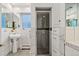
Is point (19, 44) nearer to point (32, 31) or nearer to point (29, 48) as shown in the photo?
point (29, 48)

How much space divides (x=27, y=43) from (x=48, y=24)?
Result: 75 cm

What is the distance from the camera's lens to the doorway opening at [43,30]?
3.18 m

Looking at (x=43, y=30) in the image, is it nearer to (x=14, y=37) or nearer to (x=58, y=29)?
(x=58, y=29)

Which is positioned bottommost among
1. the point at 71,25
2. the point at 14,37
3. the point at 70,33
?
the point at 14,37

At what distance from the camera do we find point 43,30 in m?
3.34

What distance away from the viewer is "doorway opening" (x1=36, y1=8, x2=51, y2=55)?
3184 millimetres

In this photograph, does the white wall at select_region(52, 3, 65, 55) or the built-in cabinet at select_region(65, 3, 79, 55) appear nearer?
the built-in cabinet at select_region(65, 3, 79, 55)

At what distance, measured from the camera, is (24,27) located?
303 centimetres

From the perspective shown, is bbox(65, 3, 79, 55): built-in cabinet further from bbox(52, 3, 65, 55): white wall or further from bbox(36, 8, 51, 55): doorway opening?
bbox(36, 8, 51, 55): doorway opening

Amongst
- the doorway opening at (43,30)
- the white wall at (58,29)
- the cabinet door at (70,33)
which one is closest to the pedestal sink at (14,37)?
the doorway opening at (43,30)

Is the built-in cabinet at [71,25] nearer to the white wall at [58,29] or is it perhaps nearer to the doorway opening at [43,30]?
A: the white wall at [58,29]

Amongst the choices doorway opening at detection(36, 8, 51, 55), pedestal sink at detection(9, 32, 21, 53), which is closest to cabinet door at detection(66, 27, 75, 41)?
doorway opening at detection(36, 8, 51, 55)

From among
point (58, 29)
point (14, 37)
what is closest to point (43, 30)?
point (58, 29)

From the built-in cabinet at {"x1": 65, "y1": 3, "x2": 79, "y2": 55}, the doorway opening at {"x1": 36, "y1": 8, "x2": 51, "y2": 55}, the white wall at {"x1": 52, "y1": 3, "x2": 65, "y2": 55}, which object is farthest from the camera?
the doorway opening at {"x1": 36, "y1": 8, "x2": 51, "y2": 55}
